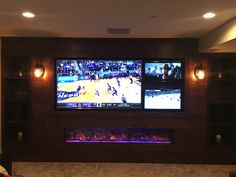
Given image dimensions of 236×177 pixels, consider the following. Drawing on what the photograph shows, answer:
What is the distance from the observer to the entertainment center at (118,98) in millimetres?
5008

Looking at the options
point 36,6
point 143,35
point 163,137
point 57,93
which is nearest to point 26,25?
point 36,6

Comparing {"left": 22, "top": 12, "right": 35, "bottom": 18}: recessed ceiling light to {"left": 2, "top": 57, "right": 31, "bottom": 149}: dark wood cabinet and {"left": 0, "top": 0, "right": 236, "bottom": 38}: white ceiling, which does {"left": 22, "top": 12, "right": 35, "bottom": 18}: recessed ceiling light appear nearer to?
{"left": 0, "top": 0, "right": 236, "bottom": 38}: white ceiling

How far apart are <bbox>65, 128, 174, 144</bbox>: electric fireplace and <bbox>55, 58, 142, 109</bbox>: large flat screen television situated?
51cm

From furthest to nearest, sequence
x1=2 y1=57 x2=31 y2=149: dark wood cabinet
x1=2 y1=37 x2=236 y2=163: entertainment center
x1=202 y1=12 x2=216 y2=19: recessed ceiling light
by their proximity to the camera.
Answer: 1. x1=2 y1=57 x2=31 y2=149: dark wood cabinet
2. x1=2 y1=37 x2=236 y2=163: entertainment center
3. x1=202 y1=12 x2=216 y2=19: recessed ceiling light

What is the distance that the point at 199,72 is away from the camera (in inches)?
193

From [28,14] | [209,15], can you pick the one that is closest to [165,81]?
[209,15]

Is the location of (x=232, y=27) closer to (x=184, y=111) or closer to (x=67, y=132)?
(x=184, y=111)

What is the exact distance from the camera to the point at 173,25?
3.85m

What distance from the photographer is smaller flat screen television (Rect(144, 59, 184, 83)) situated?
16.5ft

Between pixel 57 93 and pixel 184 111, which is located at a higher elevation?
pixel 57 93

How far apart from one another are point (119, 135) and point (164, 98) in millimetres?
1105

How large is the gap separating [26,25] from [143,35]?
74.5 inches

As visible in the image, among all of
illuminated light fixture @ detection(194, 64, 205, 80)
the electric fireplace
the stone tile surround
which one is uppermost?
illuminated light fixture @ detection(194, 64, 205, 80)

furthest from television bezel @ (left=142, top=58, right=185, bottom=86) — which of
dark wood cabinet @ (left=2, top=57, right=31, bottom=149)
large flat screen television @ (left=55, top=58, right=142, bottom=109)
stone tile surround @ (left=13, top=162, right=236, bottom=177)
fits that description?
dark wood cabinet @ (left=2, top=57, right=31, bottom=149)
